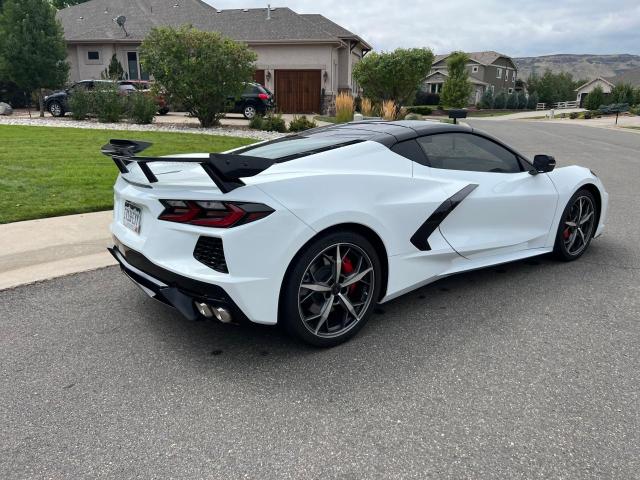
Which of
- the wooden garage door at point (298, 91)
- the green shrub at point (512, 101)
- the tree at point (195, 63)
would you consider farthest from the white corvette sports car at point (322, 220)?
the green shrub at point (512, 101)

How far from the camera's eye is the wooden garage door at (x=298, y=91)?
97.1ft

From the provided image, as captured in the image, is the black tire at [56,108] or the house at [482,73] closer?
the black tire at [56,108]

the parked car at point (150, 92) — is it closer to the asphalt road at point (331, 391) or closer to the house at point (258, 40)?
the house at point (258, 40)

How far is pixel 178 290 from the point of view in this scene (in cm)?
305

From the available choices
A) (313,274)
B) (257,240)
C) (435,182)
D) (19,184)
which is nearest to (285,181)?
(257,240)

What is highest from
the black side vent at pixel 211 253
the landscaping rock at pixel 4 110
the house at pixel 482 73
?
the house at pixel 482 73

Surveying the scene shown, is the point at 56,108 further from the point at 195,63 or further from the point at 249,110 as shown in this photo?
the point at 195,63

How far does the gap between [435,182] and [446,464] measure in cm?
207

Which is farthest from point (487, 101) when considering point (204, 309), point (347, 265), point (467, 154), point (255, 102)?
point (204, 309)

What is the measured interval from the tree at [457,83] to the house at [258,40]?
1867 centimetres

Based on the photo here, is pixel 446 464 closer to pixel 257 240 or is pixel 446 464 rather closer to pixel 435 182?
pixel 257 240

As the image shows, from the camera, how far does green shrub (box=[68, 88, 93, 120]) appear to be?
17.8 m

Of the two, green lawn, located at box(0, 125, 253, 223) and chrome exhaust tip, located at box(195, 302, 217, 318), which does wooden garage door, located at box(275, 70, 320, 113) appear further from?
chrome exhaust tip, located at box(195, 302, 217, 318)

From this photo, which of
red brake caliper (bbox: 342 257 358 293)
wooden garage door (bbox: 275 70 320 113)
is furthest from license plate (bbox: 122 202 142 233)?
wooden garage door (bbox: 275 70 320 113)
